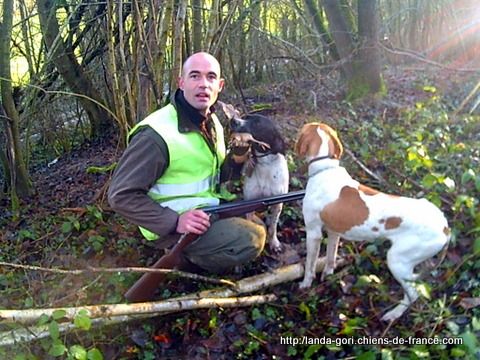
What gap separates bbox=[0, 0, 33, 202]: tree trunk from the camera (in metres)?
6.23

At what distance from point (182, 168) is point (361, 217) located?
140 centimetres

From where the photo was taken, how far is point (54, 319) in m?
3.19

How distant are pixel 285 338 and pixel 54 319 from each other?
152 cm

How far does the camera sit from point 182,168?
3.91 metres

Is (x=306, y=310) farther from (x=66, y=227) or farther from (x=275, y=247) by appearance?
(x=66, y=227)

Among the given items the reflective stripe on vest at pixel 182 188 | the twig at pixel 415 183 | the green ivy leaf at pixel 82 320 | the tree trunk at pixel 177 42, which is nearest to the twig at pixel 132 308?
the green ivy leaf at pixel 82 320

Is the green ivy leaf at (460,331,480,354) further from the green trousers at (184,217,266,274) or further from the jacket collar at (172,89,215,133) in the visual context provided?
the jacket collar at (172,89,215,133)

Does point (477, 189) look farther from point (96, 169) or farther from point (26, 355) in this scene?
point (96, 169)

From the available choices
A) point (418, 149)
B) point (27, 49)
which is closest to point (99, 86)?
point (27, 49)

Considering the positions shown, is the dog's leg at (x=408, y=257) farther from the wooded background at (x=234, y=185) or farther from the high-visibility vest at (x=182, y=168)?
the high-visibility vest at (x=182, y=168)

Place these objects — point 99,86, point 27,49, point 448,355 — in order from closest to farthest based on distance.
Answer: point 448,355
point 99,86
point 27,49

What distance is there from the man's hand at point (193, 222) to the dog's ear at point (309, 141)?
33.8 inches

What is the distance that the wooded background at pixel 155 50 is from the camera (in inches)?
214

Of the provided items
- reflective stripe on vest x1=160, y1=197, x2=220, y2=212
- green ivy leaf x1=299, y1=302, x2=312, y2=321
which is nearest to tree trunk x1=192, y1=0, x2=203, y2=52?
reflective stripe on vest x1=160, y1=197, x2=220, y2=212
